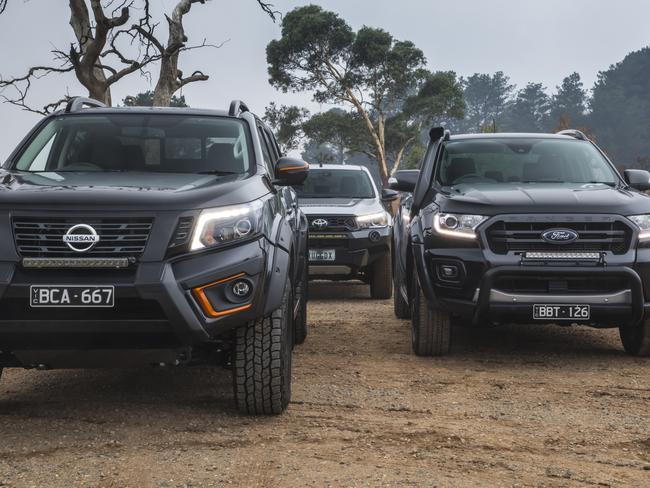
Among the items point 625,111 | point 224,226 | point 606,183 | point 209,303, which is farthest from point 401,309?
point 625,111

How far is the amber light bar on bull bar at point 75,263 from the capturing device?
4441 millimetres

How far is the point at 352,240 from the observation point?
451 inches

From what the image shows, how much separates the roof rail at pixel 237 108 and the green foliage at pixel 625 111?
89.1 m

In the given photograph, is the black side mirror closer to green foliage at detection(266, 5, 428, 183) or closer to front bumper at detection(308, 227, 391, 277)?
front bumper at detection(308, 227, 391, 277)

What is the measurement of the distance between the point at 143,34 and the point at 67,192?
16.4 meters

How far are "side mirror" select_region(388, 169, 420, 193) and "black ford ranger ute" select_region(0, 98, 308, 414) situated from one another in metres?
2.92

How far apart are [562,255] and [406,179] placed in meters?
1.93

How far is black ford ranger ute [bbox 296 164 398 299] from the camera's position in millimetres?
11469

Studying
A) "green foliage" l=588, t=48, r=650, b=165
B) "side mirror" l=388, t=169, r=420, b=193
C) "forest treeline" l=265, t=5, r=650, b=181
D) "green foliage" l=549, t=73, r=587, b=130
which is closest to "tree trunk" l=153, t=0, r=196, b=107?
"side mirror" l=388, t=169, r=420, b=193

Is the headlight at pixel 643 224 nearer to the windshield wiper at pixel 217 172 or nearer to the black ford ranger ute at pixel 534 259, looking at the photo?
the black ford ranger ute at pixel 534 259

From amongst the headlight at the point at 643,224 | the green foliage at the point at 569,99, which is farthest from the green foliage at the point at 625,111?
the headlight at the point at 643,224

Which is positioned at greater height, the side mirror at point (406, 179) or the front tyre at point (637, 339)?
the side mirror at point (406, 179)

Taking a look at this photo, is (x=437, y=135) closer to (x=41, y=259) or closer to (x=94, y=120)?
(x=94, y=120)

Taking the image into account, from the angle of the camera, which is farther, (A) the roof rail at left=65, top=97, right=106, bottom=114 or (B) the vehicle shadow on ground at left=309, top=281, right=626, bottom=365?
(B) the vehicle shadow on ground at left=309, top=281, right=626, bottom=365
